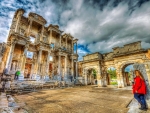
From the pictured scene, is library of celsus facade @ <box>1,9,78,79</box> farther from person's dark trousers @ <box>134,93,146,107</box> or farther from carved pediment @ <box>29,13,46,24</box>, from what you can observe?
person's dark trousers @ <box>134,93,146,107</box>

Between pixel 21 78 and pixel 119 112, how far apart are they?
46.4ft

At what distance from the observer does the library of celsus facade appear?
49.2 ft

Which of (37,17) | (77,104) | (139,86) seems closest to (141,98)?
(139,86)

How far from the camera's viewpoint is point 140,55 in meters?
14.2

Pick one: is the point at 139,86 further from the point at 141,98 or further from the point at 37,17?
the point at 37,17

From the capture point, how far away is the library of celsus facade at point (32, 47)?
15000mm

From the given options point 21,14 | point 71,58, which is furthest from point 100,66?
point 21,14

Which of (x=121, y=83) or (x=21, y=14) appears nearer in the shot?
(x=121, y=83)

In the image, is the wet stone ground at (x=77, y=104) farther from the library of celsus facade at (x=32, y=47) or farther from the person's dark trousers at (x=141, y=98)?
the library of celsus facade at (x=32, y=47)

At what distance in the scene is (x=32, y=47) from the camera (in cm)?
1808

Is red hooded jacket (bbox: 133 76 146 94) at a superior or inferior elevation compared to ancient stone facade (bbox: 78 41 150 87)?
inferior

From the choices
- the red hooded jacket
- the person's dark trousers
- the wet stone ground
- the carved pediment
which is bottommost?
the wet stone ground

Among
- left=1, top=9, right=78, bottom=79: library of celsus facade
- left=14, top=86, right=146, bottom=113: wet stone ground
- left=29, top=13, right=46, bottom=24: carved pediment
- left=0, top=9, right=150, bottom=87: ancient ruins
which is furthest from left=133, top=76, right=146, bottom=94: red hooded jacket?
left=29, top=13, right=46, bottom=24: carved pediment

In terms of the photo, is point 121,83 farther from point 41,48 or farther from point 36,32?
point 36,32
